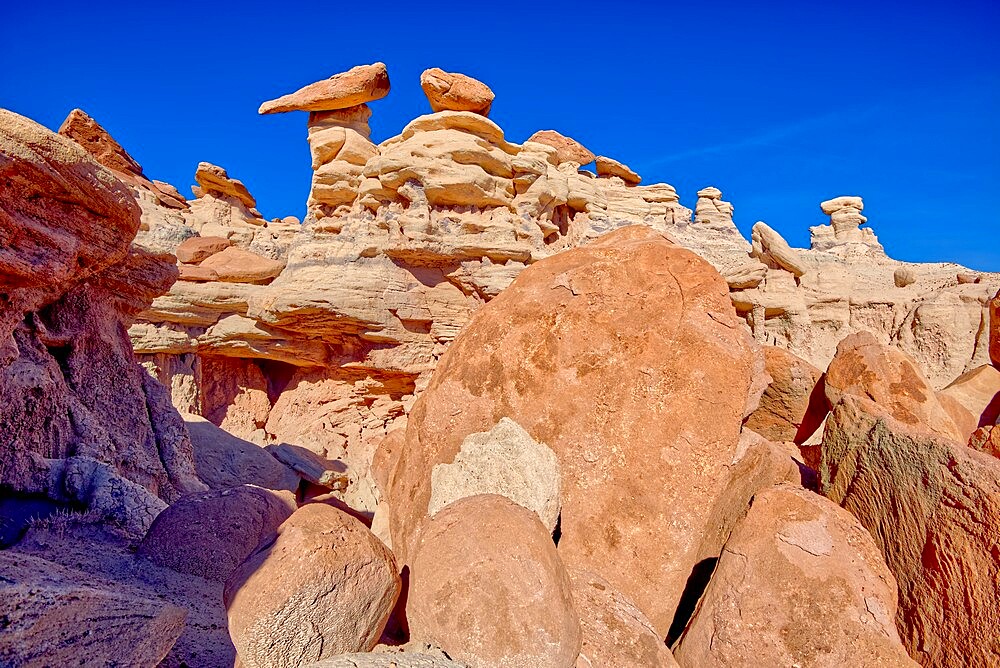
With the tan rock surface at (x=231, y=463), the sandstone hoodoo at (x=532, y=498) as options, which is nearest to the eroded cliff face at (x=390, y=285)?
the tan rock surface at (x=231, y=463)

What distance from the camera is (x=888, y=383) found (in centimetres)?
288

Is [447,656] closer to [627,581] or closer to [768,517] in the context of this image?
[627,581]

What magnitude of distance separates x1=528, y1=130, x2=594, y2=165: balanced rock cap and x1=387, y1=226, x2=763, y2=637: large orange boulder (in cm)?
1185

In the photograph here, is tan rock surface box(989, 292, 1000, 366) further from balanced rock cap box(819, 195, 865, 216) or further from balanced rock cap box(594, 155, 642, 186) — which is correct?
balanced rock cap box(819, 195, 865, 216)

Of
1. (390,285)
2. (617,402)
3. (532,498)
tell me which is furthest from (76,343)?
(390,285)

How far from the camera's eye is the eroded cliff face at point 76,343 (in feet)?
7.89

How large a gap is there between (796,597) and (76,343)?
438cm

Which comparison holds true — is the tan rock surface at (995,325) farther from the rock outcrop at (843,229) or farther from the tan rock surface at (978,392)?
the rock outcrop at (843,229)

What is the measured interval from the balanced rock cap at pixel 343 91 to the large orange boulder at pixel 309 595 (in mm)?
10929

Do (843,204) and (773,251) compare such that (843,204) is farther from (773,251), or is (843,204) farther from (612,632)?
(612,632)

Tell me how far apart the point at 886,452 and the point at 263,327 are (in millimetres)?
9657

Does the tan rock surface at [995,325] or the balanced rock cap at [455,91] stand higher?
the balanced rock cap at [455,91]

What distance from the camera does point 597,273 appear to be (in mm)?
2533

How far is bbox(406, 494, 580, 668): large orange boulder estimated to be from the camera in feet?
5.20
